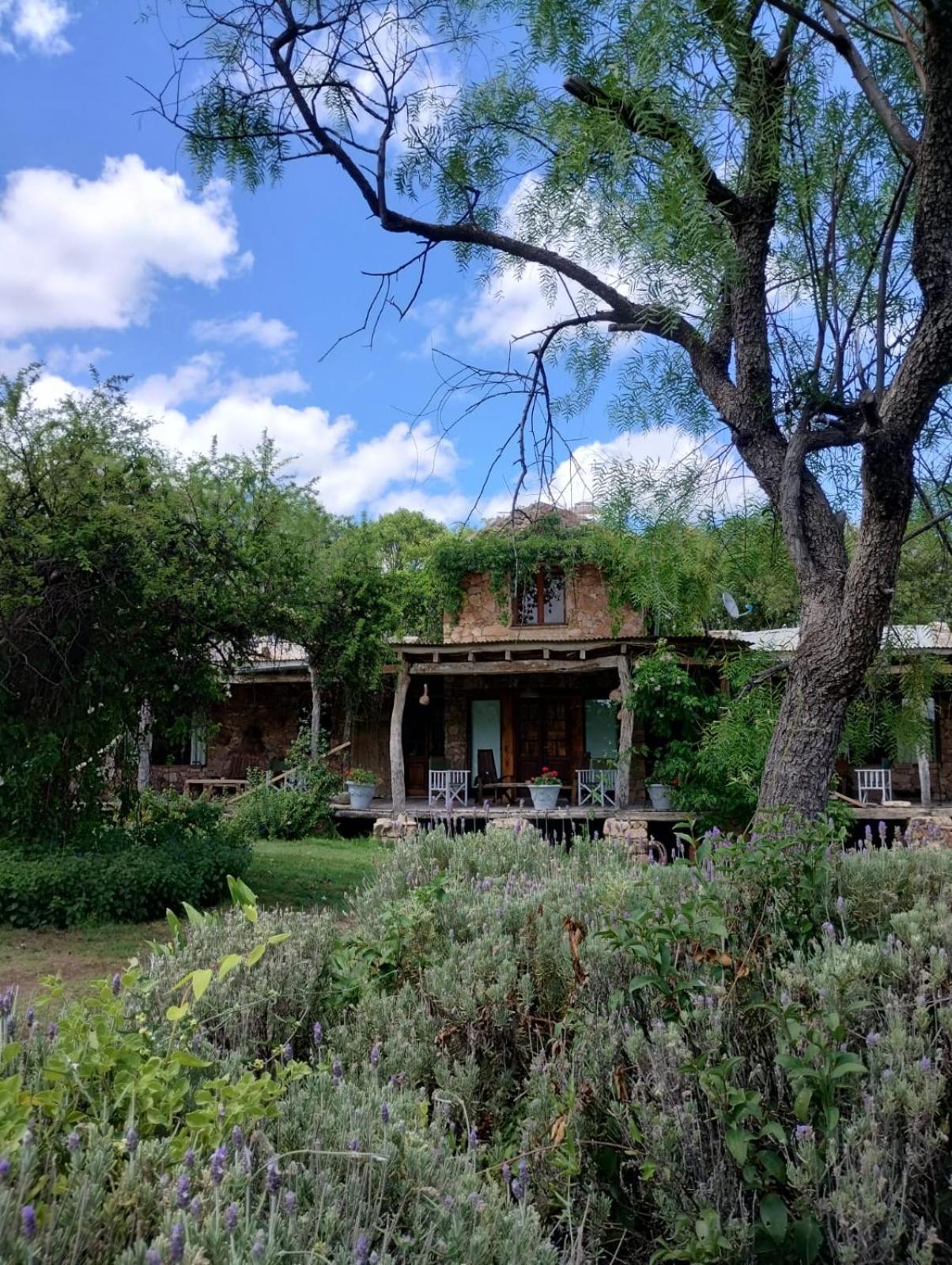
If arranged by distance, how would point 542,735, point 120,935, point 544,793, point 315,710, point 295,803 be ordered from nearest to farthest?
1. point 120,935
2. point 544,793
3. point 295,803
4. point 315,710
5. point 542,735

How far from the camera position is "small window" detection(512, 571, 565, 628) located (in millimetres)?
16719

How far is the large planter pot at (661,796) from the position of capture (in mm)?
13758

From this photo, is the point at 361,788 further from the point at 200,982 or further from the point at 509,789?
the point at 200,982

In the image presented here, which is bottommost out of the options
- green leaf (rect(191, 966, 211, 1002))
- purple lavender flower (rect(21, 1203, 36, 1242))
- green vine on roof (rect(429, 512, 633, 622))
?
purple lavender flower (rect(21, 1203, 36, 1242))

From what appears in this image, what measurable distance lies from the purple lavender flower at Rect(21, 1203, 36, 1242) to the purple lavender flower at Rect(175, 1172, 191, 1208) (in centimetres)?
18

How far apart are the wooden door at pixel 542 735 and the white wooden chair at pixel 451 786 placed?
1.26 meters

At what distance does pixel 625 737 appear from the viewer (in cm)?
1392

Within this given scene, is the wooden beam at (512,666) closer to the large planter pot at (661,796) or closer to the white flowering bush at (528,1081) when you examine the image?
the large planter pot at (661,796)

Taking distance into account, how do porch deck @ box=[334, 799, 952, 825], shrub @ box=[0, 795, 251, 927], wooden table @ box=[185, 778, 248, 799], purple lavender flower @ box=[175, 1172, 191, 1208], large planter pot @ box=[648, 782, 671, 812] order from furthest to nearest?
wooden table @ box=[185, 778, 248, 799]
large planter pot @ box=[648, 782, 671, 812]
porch deck @ box=[334, 799, 952, 825]
shrub @ box=[0, 795, 251, 927]
purple lavender flower @ box=[175, 1172, 191, 1208]

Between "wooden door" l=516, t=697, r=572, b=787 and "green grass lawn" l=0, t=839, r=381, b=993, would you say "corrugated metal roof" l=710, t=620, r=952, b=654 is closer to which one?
"green grass lawn" l=0, t=839, r=381, b=993

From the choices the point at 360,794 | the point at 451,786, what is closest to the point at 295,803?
the point at 360,794

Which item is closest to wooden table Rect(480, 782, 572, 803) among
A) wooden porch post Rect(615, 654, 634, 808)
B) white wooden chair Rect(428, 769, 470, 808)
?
white wooden chair Rect(428, 769, 470, 808)

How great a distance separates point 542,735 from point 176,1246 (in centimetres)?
1712

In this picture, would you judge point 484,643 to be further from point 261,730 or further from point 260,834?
point 261,730
